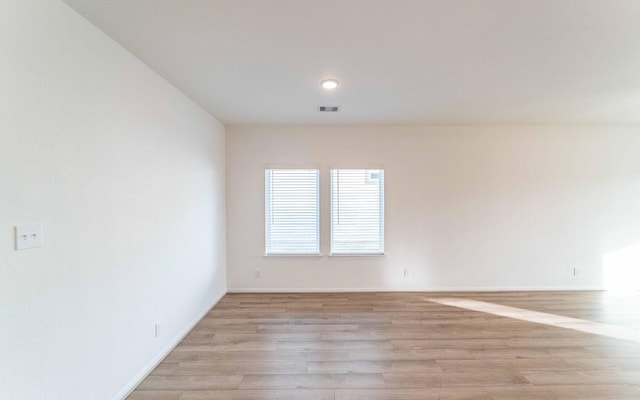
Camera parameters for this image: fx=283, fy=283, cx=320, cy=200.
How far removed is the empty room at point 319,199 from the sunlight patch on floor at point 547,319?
39mm

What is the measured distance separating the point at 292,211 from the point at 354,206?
0.97 meters

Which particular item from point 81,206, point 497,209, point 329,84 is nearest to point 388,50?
point 329,84

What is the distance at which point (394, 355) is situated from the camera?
2598mm

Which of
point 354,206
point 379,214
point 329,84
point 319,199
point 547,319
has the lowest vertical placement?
point 547,319

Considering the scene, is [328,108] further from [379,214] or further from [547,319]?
[547,319]

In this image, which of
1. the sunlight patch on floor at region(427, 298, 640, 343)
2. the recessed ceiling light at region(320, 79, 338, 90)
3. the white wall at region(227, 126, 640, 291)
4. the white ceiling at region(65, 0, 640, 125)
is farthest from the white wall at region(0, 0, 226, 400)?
the sunlight patch on floor at region(427, 298, 640, 343)

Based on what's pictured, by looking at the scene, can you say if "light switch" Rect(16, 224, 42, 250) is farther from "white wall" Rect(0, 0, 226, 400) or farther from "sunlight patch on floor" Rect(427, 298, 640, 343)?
"sunlight patch on floor" Rect(427, 298, 640, 343)

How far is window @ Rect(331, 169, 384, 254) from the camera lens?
4383 mm

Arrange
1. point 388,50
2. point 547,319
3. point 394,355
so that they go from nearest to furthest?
point 388,50 < point 394,355 < point 547,319

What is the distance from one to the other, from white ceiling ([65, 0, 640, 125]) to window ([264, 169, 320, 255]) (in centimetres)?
120

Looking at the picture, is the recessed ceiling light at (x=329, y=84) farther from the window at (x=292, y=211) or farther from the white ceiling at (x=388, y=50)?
the window at (x=292, y=211)

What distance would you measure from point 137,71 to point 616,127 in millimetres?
6415

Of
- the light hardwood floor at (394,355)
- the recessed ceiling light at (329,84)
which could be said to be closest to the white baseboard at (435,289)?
the light hardwood floor at (394,355)

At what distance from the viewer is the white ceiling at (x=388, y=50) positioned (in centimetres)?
168
